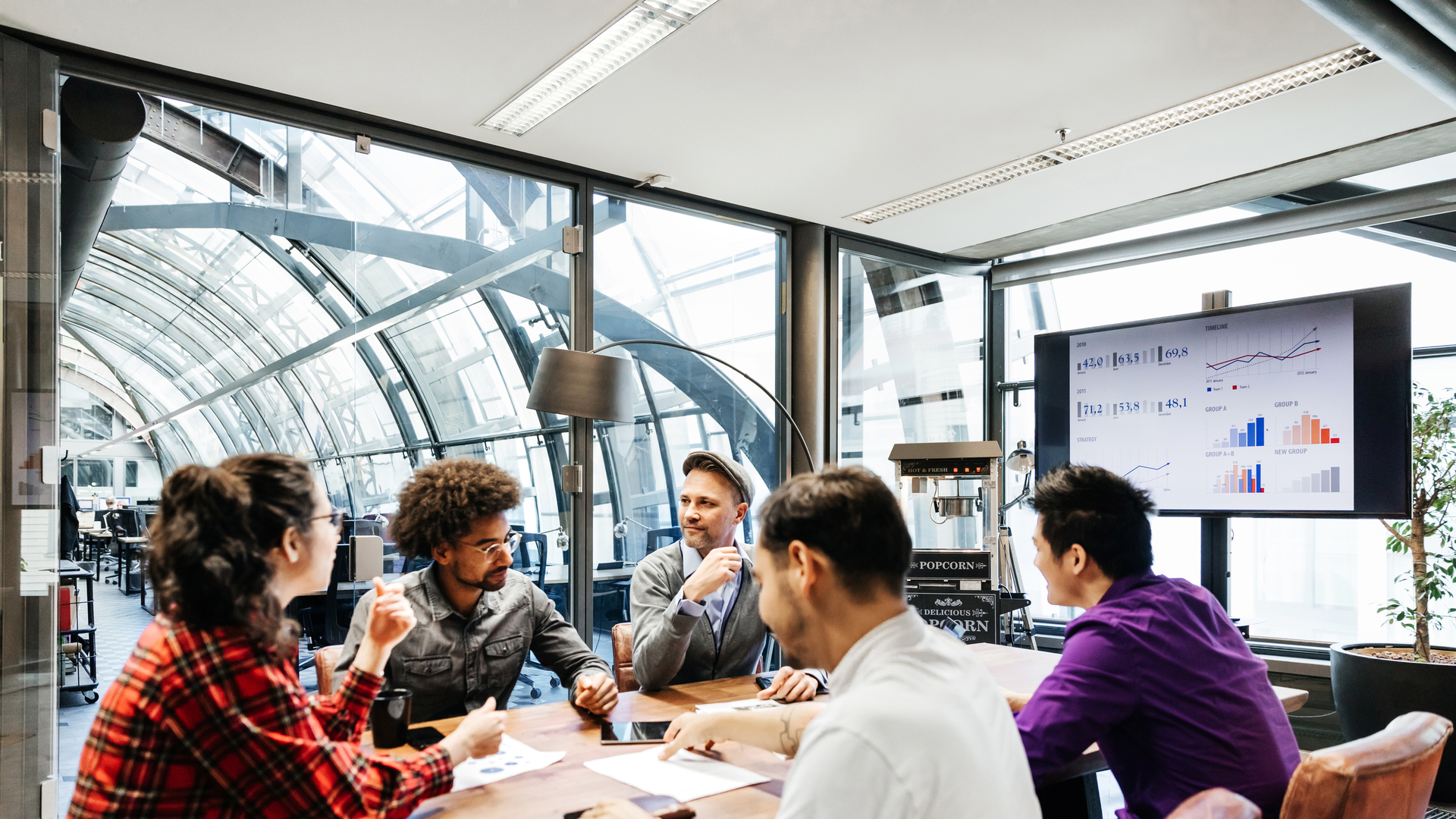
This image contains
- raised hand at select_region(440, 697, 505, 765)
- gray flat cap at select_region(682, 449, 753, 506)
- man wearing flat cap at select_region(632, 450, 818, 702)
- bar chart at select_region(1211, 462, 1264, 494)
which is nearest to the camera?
raised hand at select_region(440, 697, 505, 765)

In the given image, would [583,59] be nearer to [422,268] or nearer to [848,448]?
[422,268]

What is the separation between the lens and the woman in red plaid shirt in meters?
1.21

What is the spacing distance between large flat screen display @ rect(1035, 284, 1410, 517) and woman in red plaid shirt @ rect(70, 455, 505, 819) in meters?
3.56

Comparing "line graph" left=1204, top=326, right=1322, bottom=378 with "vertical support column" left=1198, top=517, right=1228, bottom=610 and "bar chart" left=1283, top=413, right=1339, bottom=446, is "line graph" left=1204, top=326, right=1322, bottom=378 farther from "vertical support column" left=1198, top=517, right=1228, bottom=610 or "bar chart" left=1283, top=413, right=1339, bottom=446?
"vertical support column" left=1198, top=517, right=1228, bottom=610

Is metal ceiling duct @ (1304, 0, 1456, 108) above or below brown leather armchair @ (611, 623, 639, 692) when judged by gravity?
above

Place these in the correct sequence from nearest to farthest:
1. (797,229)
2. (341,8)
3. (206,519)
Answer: (206,519)
(341,8)
(797,229)

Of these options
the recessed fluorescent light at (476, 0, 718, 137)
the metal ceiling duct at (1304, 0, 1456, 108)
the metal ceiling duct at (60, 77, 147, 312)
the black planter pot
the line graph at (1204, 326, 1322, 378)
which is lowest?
the black planter pot

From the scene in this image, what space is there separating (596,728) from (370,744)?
1.63 feet

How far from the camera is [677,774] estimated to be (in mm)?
1826

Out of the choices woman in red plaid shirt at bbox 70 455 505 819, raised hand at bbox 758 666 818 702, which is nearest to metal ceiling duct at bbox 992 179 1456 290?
raised hand at bbox 758 666 818 702

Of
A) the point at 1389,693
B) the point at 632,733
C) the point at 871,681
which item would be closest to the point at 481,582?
the point at 632,733

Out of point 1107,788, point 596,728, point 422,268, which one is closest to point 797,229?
point 422,268

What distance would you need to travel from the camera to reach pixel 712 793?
5.64ft

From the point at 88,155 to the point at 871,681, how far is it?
361cm
